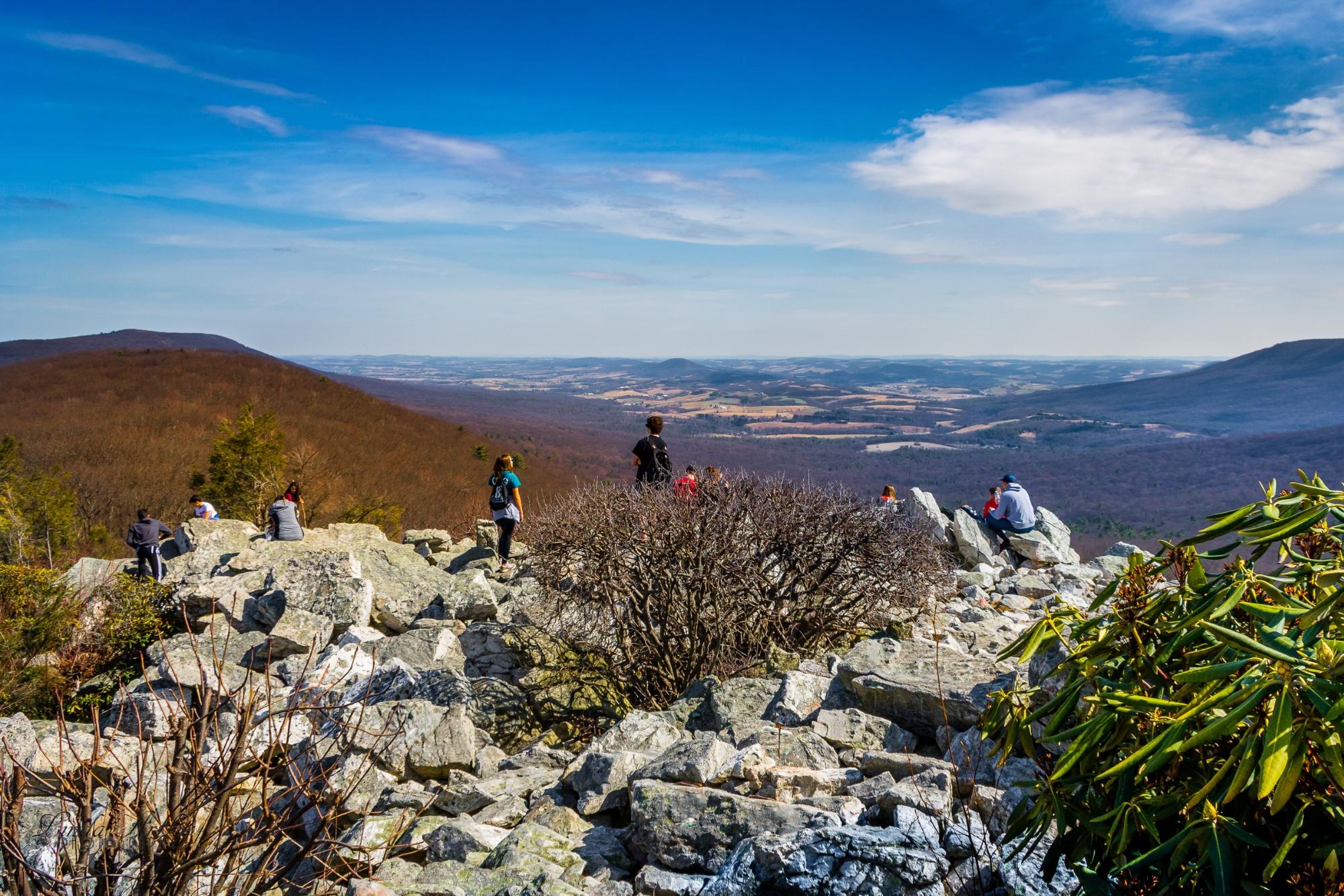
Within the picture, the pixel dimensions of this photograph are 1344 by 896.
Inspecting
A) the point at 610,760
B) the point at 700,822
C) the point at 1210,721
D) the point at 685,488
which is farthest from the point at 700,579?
the point at 1210,721

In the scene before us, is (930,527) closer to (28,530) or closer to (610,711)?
(610,711)

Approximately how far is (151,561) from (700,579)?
9.56 m

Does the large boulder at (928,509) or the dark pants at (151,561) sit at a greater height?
the large boulder at (928,509)

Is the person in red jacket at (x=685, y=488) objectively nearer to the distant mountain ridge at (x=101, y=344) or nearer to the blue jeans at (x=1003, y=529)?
the blue jeans at (x=1003, y=529)

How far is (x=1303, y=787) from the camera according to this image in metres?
1.70

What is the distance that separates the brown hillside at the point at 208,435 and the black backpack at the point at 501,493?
33.2ft

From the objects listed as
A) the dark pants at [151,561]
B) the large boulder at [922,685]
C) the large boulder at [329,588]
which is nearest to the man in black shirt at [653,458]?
the large boulder at [329,588]

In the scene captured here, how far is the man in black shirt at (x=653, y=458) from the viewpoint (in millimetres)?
8383

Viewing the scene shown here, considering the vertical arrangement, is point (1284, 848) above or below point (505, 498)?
above

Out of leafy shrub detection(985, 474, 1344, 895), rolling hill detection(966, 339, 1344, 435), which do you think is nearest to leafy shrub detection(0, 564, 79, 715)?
leafy shrub detection(985, 474, 1344, 895)

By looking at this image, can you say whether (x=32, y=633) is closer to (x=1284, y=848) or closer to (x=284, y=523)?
(x=284, y=523)

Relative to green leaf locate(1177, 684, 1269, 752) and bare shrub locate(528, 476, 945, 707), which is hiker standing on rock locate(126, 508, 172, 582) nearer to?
bare shrub locate(528, 476, 945, 707)

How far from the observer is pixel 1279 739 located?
55.4 inches

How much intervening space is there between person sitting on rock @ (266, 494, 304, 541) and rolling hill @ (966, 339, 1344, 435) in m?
122
